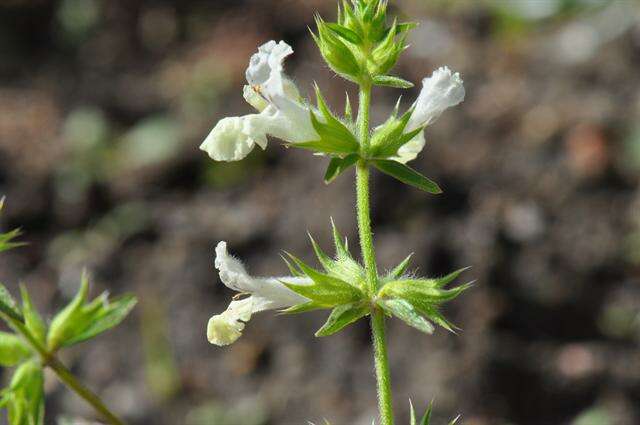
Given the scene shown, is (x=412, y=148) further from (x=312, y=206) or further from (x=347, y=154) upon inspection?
(x=312, y=206)

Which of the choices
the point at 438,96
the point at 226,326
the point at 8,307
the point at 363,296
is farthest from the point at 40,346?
the point at 438,96

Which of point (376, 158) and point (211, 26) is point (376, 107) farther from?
point (376, 158)

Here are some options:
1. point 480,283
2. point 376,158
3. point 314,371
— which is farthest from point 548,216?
point 376,158

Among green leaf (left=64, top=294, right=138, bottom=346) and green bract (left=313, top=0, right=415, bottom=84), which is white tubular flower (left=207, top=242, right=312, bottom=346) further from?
green bract (left=313, top=0, right=415, bottom=84)

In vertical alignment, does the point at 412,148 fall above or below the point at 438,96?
below

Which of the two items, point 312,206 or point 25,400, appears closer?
point 25,400

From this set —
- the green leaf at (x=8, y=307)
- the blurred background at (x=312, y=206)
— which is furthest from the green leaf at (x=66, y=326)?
the blurred background at (x=312, y=206)
